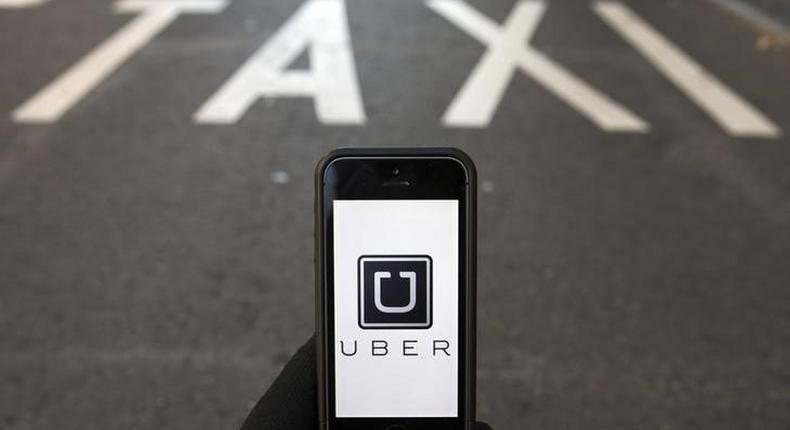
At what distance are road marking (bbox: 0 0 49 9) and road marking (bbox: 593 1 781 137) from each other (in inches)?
201

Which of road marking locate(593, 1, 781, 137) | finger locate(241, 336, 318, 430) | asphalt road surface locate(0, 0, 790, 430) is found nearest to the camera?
finger locate(241, 336, 318, 430)

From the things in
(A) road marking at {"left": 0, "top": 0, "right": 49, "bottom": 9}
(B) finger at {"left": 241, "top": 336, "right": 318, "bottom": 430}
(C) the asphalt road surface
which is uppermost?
(A) road marking at {"left": 0, "top": 0, "right": 49, "bottom": 9}

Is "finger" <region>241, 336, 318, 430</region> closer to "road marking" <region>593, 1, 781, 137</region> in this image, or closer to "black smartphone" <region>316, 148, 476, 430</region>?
"black smartphone" <region>316, 148, 476, 430</region>

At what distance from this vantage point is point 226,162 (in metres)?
6.70

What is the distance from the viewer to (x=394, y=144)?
277 inches

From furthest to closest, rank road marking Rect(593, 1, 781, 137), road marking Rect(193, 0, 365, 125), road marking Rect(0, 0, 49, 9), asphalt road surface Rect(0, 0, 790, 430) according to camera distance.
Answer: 1. road marking Rect(0, 0, 49, 9)
2. road marking Rect(193, 0, 365, 125)
3. road marking Rect(593, 1, 781, 137)
4. asphalt road surface Rect(0, 0, 790, 430)

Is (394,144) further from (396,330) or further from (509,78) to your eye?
(396,330)

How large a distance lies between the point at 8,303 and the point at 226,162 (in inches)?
77.0

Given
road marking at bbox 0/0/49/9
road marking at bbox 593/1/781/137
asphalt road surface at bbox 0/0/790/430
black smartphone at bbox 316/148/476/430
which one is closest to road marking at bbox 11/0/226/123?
asphalt road surface at bbox 0/0/790/430

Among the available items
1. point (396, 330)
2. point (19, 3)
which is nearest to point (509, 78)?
point (19, 3)

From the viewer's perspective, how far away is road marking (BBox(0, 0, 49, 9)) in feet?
37.4

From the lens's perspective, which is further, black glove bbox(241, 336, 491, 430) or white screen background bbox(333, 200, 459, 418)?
white screen background bbox(333, 200, 459, 418)

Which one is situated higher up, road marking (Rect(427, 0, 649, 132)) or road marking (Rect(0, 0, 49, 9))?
road marking (Rect(0, 0, 49, 9))

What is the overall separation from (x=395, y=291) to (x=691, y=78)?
24.3 ft
